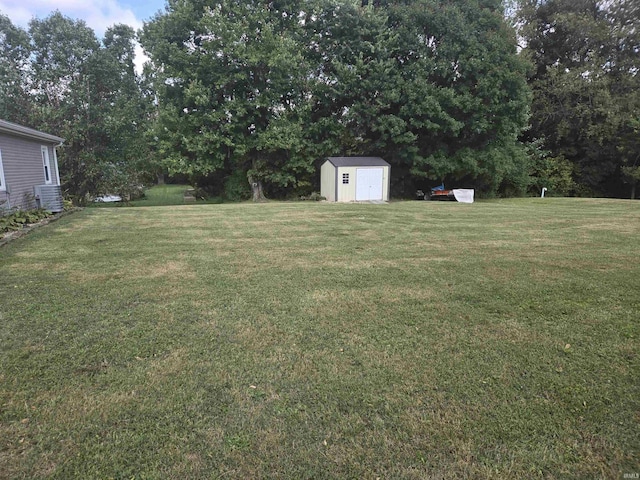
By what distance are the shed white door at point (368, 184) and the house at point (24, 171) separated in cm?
1204

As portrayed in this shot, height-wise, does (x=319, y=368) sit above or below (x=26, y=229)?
below

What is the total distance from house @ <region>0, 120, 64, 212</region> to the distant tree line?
24.8 ft

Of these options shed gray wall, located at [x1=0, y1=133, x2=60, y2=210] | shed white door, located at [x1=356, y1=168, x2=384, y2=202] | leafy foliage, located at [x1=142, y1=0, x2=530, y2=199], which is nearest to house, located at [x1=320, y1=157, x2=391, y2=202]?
shed white door, located at [x1=356, y1=168, x2=384, y2=202]

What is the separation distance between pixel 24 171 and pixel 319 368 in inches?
483

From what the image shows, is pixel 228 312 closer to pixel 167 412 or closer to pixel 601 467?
pixel 167 412

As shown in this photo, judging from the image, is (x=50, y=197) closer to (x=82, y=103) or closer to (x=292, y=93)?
(x=82, y=103)

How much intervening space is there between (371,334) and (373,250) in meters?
3.08

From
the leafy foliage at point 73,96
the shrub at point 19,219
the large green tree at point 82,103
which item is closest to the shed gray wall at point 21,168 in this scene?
the shrub at point 19,219

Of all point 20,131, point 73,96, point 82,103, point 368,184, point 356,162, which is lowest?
point 368,184

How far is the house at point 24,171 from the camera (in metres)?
9.83

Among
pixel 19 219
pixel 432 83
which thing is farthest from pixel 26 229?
pixel 432 83

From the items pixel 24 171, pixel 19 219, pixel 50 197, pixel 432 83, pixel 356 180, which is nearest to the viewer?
pixel 19 219

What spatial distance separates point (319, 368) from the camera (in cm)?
260

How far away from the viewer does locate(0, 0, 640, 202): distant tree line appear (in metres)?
19.3
